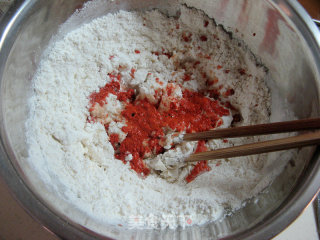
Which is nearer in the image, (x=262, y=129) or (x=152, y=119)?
(x=262, y=129)

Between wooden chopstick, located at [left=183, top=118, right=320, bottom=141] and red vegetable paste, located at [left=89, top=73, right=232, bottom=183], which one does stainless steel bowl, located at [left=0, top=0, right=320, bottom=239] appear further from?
red vegetable paste, located at [left=89, top=73, right=232, bottom=183]

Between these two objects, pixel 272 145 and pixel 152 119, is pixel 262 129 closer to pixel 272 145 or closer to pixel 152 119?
pixel 272 145

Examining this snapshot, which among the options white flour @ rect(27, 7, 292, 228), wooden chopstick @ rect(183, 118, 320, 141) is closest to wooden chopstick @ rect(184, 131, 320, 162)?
wooden chopstick @ rect(183, 118, 320, 141)

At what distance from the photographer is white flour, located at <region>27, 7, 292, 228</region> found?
1.03 m

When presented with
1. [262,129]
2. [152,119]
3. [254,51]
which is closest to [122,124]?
[152,119]

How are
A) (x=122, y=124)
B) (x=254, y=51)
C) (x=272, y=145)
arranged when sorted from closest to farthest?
(x=272, y=145)
(x=122, y=124)
(x=254, y=51)

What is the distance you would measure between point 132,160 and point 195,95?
40 cm

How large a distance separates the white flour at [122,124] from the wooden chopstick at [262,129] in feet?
0.31

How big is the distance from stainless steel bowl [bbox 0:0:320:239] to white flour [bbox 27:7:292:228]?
0.04 m

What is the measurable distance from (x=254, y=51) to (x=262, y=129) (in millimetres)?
470

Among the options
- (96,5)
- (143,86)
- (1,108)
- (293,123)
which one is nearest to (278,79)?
(293,123)

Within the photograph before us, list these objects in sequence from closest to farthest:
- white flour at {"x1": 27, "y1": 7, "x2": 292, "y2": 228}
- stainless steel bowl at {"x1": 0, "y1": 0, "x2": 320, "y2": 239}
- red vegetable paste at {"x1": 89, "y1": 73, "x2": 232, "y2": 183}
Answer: stainless steel bowl at {"x1": 0, "y1": 0, "x2": 320, "y2": 239}
white flour at {"x1": 27, "y1": 7, "x2": 292, "y2": 228}
red vegetable paste at {"x1": 89, "y1": 73, "x2": 232, "y2": 183}

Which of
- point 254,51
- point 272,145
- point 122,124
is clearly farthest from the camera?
point 254,51

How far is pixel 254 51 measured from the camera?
131cm
